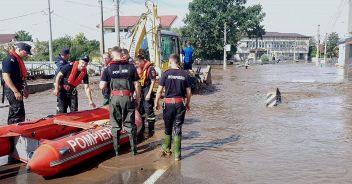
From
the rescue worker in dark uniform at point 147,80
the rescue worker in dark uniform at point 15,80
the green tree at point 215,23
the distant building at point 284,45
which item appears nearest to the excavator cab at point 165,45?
the rescue worker in dark uniform at point 147,80

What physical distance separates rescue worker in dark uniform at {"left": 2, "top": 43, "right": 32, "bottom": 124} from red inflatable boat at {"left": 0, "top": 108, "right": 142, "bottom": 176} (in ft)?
2.08

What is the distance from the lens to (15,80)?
7.61 m

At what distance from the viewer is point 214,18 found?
66.6 metres

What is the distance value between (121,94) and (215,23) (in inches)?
2350

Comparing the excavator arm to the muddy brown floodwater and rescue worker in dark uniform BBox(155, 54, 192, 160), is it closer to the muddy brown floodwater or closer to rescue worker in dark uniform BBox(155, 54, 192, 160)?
the muddy brown floodwater

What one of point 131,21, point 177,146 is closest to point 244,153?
point 177,146

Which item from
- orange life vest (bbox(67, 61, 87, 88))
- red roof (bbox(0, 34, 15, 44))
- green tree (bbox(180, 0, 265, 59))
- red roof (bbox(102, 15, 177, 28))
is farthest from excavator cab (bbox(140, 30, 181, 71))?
red roof (bbox(0, 34, 15, 44))

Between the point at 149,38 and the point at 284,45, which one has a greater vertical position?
the point at 284,45

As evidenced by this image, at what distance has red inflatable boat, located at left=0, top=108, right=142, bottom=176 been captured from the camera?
6.00 m

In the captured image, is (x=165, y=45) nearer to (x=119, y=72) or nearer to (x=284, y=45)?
(x=119, y=72)

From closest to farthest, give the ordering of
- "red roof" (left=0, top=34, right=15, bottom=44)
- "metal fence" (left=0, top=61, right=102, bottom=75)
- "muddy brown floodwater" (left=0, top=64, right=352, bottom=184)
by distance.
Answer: "muddy brown floodwater" (left=0, top=64, right=352, bottom=184) < "metal fence" (left=0, top=61, right=102, bottom=75) < "red roof" (left=0, top=34, right=15, bottom=44)

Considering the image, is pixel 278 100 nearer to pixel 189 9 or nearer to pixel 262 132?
pixel 262 132

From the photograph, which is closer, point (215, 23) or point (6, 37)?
point (215, 23)

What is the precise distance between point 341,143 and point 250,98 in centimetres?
824
